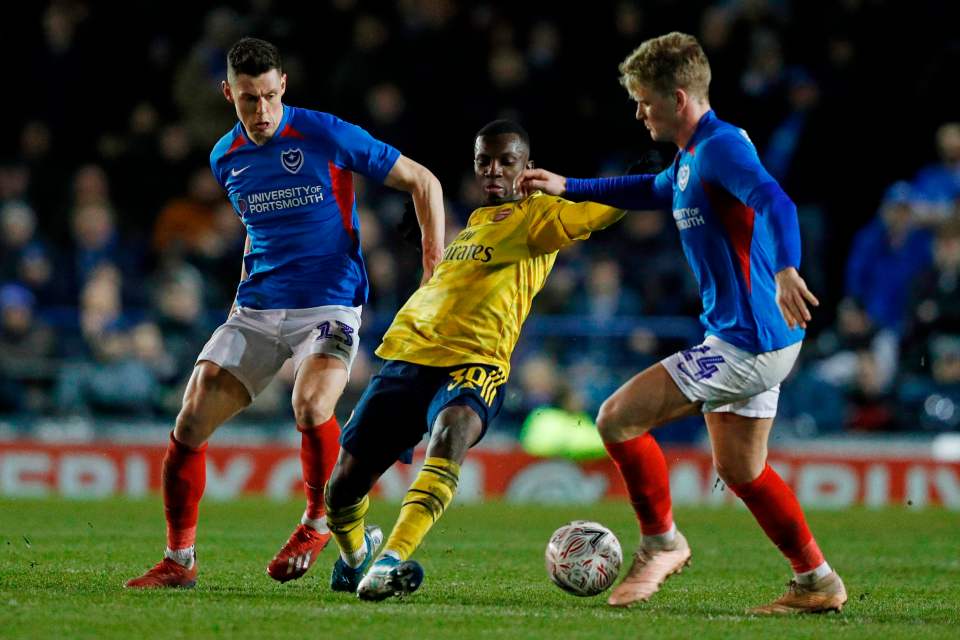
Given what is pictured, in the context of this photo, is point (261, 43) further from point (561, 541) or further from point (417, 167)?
point (561, 541)

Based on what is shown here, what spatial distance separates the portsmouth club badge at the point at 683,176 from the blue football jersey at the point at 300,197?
147cm

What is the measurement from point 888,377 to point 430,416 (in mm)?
7910

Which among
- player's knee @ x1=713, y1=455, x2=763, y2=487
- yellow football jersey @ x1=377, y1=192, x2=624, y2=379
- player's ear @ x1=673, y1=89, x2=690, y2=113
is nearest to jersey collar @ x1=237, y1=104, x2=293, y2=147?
yellow football jersey @ x1=377, y1=192, x2=624, y2=379

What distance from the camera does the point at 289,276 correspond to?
7031mm

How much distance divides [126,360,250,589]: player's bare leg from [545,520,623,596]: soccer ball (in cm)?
160

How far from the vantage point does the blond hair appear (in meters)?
6.11

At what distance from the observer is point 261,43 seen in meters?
6.89

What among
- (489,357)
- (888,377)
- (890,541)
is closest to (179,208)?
(888,377)

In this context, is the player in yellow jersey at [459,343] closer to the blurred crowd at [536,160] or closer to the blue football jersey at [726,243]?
the blue football jersey at [726,243]

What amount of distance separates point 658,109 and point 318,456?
87.3 inches

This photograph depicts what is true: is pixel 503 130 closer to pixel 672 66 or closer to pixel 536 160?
pixel 672 66

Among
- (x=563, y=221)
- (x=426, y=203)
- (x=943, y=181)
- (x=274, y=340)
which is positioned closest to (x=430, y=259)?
(x=426, y=203)

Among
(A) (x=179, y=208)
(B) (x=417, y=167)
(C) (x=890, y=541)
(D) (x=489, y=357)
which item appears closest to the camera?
(D) (x=489, y=357)

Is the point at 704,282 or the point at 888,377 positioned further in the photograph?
the point at 888,377
